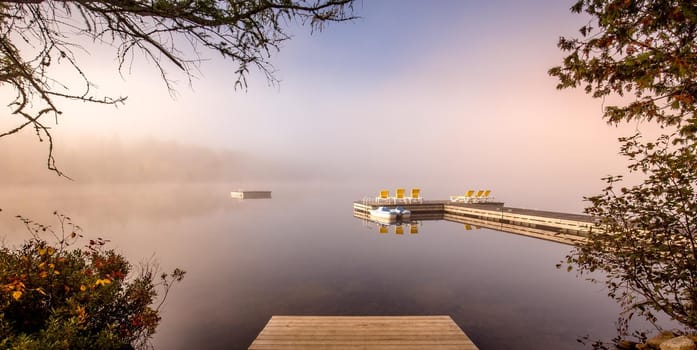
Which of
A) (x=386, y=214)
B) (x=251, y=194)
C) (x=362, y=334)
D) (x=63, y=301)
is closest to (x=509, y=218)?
(x=386, y=214)

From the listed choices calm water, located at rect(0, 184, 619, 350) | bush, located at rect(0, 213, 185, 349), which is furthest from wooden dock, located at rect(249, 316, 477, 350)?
calm water, located at rect(0, 184, 619, 350)

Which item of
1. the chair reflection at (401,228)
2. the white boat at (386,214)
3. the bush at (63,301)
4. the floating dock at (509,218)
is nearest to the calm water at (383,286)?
the chair reflection at (401,228)

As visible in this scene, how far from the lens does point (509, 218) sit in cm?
2369

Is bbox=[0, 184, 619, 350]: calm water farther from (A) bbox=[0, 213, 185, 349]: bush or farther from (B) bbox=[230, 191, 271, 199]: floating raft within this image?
(B) bbox=[230, 191, 271, 199]: floating raft

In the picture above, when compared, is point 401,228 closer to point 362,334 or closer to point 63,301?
point 362,334

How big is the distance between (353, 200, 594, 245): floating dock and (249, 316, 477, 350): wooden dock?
999 centimetres

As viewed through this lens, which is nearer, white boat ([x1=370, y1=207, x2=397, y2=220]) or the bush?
the bush

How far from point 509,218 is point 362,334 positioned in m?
22.9

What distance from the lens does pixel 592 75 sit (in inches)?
165

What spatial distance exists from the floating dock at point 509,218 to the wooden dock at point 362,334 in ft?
32.8

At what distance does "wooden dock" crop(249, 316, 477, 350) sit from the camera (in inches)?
173

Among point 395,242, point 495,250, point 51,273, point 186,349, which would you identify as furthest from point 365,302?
point 495,250

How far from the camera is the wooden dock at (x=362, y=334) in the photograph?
14.4ft

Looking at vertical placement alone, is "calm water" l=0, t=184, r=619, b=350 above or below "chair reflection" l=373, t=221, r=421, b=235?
below
